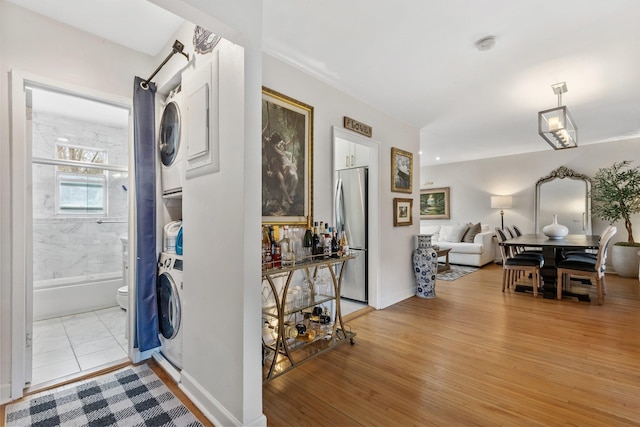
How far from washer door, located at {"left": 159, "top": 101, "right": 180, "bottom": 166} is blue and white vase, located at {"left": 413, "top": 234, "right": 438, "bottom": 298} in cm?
341

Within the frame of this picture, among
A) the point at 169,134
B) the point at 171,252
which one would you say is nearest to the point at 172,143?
the point at 169,134

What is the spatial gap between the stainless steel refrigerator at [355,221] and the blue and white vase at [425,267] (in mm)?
895

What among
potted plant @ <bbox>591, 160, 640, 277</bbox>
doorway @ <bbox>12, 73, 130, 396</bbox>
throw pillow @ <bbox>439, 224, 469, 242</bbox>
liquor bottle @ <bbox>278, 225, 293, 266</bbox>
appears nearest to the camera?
liquor bottle @ <bbox>278, 225, 293, 266</bbox>

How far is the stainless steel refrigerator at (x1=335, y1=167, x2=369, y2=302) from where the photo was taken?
3.82m

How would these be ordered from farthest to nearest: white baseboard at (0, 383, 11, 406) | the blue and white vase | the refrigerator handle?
the blue and white vase, the refrigerator handle, white baseboard at (0, 383, 11, 406)

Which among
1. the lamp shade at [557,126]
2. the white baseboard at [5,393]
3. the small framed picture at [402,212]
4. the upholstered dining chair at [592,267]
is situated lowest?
the white baseboard at [5,393]

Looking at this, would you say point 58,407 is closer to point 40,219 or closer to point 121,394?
point 121,394

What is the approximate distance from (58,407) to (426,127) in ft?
16.7

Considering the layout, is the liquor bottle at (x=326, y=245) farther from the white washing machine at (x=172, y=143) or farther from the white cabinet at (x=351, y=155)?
the white cabinet at (x=351, y=155)

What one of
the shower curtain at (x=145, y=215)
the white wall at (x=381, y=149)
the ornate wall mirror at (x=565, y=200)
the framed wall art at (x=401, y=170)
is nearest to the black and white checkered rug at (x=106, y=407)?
the shower curtain at (x=145, y=215)

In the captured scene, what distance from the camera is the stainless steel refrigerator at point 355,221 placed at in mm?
3818

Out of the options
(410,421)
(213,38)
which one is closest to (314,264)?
(410,421)

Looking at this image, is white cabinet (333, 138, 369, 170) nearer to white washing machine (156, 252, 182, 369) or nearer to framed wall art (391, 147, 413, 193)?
framed wall art (391, 147, 413, 193)

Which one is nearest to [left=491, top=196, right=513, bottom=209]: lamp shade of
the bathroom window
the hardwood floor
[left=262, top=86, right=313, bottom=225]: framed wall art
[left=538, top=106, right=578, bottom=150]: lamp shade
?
[left=538, top=106, right=578, bottom=150]: lamp shade
